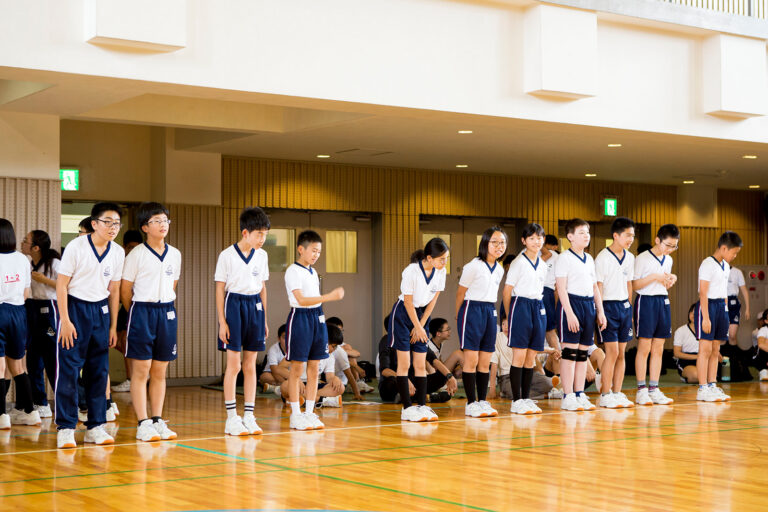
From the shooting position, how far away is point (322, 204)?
42.8 ft

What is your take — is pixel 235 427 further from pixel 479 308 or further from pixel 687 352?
pixel 687 352

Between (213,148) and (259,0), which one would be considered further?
(213,148)

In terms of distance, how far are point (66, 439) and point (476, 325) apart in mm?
3445

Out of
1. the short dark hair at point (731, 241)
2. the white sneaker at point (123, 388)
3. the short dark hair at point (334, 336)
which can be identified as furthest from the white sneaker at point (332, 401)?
the short dark hair at point (731, 241)

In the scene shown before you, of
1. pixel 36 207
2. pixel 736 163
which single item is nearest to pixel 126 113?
pixel 36 207

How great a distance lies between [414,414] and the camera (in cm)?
805

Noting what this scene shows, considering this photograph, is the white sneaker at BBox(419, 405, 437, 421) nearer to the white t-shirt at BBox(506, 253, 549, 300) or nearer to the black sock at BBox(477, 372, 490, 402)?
the black sock at BBox(477, 372, 490, 402)

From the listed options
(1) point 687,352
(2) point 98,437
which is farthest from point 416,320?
(1) point 687,352

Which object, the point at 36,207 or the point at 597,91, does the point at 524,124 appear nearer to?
the point at 597,91

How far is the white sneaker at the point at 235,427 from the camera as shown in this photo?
7.20 metres

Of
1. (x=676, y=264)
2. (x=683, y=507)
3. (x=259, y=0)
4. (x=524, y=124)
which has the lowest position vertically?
(x=683, y=507)

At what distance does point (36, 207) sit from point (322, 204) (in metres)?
4.61

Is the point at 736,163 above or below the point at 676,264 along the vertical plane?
above

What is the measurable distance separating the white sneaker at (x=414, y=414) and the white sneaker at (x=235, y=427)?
58.2 inches
